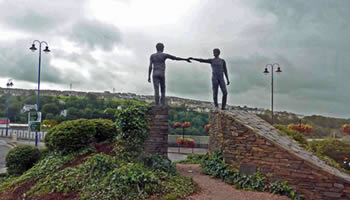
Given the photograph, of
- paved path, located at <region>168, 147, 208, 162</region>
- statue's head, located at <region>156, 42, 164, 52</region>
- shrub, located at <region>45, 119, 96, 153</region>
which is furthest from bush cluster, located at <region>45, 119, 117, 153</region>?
paved path, located at <region>168, 147, 208, 162</region>

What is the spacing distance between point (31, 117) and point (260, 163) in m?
12.7

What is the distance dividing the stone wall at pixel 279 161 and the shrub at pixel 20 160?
271 inches

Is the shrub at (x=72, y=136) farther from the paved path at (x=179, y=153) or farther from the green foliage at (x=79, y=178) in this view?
the paved path at (x=179, y=153)

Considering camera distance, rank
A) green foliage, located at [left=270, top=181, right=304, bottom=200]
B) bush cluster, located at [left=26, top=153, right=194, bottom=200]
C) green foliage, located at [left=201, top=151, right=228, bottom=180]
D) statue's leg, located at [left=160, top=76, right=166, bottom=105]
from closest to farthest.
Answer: bush cluster, located at [left=26, top=153, right=194, bottom=200] < green foliage, located at [left=270, top=181, right=304, bottom=200] < green foliage, located at [left=201, top=151, right=228, bottom=180] < statue's leg, located at [left=160, top=76, right=166, bottom=105]

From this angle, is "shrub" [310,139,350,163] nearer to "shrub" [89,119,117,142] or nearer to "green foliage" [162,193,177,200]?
"green foliage" [162,193,177,200]

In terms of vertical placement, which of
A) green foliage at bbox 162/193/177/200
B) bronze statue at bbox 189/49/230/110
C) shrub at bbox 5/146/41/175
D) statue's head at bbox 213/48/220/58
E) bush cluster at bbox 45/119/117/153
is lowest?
shrub at bbox 5/146/41/175

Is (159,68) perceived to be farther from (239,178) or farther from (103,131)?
(239,178)

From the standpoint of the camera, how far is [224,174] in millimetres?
7480

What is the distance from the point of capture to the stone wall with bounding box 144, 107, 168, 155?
7.80 m

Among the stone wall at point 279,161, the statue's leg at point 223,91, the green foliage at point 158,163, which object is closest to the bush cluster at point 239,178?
the stone wall at point 279,161

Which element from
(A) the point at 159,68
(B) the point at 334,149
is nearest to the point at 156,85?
(A) the point at 159,68

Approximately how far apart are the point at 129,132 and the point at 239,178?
129 inches

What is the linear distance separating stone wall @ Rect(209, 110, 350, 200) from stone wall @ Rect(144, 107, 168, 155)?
1762 millimetres

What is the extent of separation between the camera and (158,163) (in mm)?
7461
